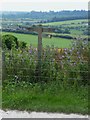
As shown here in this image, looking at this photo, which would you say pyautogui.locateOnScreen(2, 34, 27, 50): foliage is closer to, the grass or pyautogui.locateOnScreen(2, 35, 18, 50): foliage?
pyautogui.locateOnScreen(2, 35, 18, 50): foliage

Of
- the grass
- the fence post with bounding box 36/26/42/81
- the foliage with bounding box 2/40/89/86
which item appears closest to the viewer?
the grass

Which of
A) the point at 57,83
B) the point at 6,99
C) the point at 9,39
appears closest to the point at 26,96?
the point at 6,99

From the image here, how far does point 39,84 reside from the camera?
859cm

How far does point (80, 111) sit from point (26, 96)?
1275 millimetres

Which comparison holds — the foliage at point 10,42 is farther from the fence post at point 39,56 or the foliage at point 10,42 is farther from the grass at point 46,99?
the grass at point 46,99

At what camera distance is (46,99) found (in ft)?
25.3

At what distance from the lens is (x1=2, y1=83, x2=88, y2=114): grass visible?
7230 millimetres

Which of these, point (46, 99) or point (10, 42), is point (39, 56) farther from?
point (10, 42)

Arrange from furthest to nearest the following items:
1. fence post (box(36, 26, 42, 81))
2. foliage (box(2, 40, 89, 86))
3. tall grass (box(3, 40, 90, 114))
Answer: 1. fence post (box(36, 26, 42, 81))
2. foliage (box(2, 40, 89, 86))
3. tall grass (box(3, 40, 90, 114))

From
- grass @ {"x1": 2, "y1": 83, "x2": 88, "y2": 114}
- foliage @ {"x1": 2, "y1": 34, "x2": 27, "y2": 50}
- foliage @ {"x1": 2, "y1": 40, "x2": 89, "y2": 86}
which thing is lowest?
grass @ {"x1": 2, "y1": 83, "x2": 88, "y2": 114}

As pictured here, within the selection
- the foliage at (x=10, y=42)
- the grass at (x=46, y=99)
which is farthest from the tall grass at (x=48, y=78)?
the foliage at (x=10, y=42)

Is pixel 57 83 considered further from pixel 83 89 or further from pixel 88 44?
pixel 88 44

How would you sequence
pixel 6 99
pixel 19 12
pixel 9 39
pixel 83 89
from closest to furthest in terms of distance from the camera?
pixel 6 99 < pixel 83 89 < pixel 19 12 < pixel 9 39

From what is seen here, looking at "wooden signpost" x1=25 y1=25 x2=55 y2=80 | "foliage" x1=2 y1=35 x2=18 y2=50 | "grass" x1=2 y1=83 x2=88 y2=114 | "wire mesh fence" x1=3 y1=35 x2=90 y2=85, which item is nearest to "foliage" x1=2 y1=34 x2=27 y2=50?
"foliage" x1=2 y1=35 x2=18 y2=50
